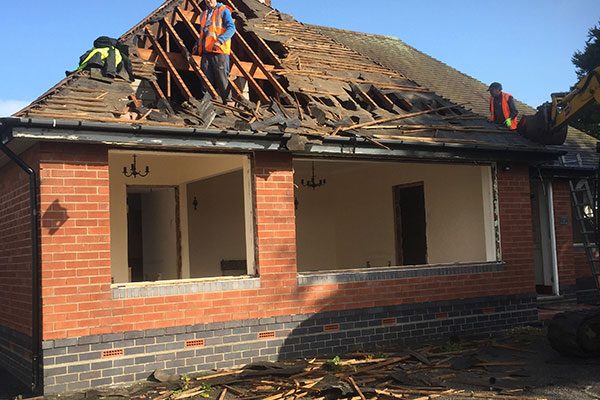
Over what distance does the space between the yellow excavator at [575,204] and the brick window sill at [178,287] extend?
4154 millimetres

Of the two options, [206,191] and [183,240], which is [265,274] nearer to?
[183,240]

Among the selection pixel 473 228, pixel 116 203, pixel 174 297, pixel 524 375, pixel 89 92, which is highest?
pixel 89 92

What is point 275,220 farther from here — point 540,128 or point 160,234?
point 540,128

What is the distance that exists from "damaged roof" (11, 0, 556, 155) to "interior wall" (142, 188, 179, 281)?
11.6 ft

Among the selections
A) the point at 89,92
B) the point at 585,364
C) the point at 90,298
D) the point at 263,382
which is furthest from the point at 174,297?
the point at 585,364

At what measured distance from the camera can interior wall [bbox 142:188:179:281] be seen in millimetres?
12828

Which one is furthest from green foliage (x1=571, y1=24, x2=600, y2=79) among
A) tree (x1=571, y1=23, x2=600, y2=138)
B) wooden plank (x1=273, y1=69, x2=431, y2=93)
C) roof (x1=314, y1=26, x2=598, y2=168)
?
wooden plank (x1=273, y1=69, x2=431, y2=93)

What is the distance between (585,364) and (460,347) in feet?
6.31

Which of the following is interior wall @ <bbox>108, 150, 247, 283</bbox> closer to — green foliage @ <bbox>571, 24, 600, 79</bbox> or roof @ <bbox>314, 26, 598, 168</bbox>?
roof @ <bbox>314, 26, 598, 168</bbox>

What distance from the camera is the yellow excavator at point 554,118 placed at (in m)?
10.5

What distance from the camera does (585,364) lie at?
8023 millimetres

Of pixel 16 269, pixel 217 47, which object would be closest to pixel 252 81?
pixel 217 47

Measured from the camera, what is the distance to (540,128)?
37.1 feet

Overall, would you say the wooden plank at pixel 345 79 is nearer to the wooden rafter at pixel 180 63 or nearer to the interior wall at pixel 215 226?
the wooden rafter at pixel 180 63
